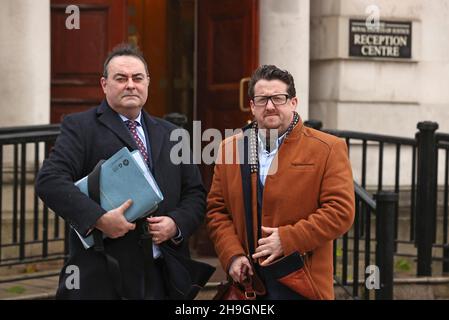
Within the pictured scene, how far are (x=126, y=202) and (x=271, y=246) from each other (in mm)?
722

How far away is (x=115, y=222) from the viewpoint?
485cm

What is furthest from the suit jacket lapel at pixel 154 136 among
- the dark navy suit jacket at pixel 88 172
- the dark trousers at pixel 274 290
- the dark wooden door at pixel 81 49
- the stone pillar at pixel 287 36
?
the stone pillar at pixel 287 36

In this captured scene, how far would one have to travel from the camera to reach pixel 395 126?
10.6m

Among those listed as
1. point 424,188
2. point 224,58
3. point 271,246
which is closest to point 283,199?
point 271,246

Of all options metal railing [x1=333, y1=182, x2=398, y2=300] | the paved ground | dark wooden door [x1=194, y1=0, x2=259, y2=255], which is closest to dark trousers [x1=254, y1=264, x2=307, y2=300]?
metal railing [x1=333, y1=182, x2=398, y2=300]

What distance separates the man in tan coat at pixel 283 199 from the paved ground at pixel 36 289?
2.95 m

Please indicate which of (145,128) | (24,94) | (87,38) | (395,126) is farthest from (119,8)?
(145,128)

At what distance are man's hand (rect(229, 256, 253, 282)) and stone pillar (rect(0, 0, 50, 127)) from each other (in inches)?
176

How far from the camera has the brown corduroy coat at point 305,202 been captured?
16.5 ft

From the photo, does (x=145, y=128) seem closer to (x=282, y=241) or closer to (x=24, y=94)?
(x=282, y=241)

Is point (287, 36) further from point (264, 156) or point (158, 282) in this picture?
point (158, 282)

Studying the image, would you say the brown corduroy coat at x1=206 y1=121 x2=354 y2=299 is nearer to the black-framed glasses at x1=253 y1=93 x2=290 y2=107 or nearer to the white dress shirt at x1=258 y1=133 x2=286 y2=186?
the white dress shirt at x1=258 y1=133 x2=286 y2=186

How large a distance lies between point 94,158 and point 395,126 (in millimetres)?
5993

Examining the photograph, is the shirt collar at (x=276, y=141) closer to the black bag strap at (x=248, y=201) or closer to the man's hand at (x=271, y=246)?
the black bag strap at (x=248, y=201)
